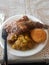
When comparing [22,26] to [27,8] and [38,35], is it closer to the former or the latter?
[38,35]

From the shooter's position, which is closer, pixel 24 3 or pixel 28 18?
pixel 28 18

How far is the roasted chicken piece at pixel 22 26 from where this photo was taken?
82cm

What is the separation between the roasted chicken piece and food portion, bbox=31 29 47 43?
0.03m

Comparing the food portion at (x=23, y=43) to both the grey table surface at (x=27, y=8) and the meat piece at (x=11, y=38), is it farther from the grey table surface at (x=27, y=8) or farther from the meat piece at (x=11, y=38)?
the grey table surface at (x=27, y=8)

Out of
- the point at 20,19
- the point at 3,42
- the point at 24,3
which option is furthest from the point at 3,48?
the point at 24,3

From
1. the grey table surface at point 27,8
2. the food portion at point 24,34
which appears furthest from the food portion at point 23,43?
the grey table surface at point 27,8

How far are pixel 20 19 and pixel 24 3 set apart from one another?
0.58 ft

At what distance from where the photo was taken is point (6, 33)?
2.72 ft

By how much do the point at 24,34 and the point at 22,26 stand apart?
34 millimetres

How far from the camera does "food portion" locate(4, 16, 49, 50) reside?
0.80 meters

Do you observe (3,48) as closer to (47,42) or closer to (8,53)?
(8,53)

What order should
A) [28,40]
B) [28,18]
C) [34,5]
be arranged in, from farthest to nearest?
1. [34,5]
2. [28,18]
3. [28,40]

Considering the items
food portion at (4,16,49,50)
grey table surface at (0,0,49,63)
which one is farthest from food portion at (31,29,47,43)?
grey table surface at (0,0,49,63)

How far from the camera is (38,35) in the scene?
31.6 inches
